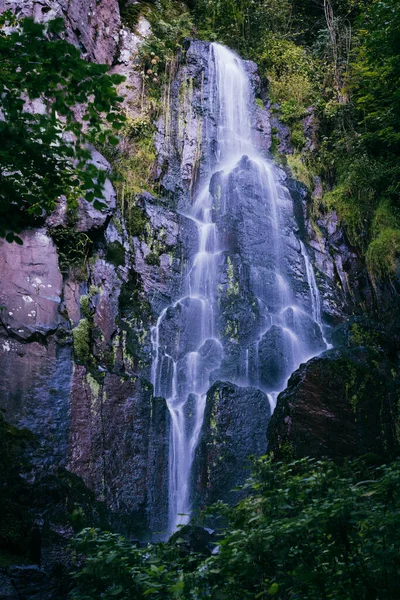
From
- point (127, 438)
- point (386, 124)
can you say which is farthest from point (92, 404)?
point (386, 124)

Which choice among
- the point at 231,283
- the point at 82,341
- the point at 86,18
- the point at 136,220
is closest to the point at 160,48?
the point at 86,18

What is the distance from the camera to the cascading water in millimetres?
10191

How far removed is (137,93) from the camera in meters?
16.0

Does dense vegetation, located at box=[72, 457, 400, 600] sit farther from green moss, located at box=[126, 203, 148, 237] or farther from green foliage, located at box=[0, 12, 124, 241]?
green moss, located at box=[126, 203, 148, 237]

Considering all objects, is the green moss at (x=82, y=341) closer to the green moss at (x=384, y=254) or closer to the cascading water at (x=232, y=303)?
the cascading water at (x=232, y=303)

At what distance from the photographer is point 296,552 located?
11.2ft

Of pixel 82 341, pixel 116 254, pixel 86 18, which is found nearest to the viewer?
pixel 82 341

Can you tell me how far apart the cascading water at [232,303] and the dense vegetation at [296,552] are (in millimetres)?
5420

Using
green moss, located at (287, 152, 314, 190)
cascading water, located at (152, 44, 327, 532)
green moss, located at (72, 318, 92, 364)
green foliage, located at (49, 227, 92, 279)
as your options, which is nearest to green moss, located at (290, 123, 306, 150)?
green moss, located at (287, 152, 314, 190)

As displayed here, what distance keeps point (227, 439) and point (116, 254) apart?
4.56 metres

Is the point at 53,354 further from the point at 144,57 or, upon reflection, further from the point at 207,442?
the point at 144,57

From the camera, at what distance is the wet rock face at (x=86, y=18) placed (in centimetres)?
1177

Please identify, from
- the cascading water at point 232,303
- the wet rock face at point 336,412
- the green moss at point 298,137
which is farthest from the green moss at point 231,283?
the green moss at point 298,137

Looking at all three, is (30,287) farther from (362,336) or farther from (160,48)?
(160,48)
